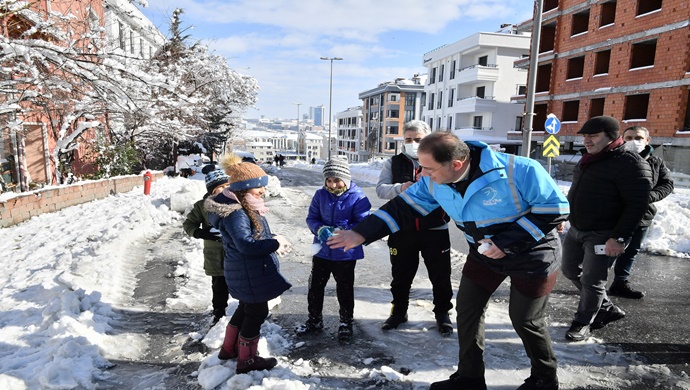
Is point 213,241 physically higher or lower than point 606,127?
lower

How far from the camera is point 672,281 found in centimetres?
530

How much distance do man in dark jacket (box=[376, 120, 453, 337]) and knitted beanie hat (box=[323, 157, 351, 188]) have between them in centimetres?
49

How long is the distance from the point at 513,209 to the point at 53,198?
1037cm

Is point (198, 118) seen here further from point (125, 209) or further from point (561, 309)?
point (561, 309)

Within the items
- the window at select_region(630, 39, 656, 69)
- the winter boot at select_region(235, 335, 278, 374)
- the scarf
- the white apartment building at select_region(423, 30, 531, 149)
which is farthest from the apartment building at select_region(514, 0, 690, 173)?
the winter boot at select_region(235, 335, 278, 374)

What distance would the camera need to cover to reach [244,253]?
2896mm

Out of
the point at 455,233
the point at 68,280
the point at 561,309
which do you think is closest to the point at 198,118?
the point at 455,233

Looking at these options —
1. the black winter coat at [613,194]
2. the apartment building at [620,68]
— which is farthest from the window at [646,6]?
the black winter coat at [613,194]

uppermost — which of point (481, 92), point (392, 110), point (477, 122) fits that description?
point (392, 110)

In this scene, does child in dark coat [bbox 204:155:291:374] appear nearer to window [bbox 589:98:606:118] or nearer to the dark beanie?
the dark beanie

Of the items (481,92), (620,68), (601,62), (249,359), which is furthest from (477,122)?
(249,359)

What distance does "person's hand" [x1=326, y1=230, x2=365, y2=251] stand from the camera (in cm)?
280

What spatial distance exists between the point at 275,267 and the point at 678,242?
24.3 feet

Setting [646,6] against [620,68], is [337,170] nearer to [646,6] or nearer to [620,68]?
[620,68]
